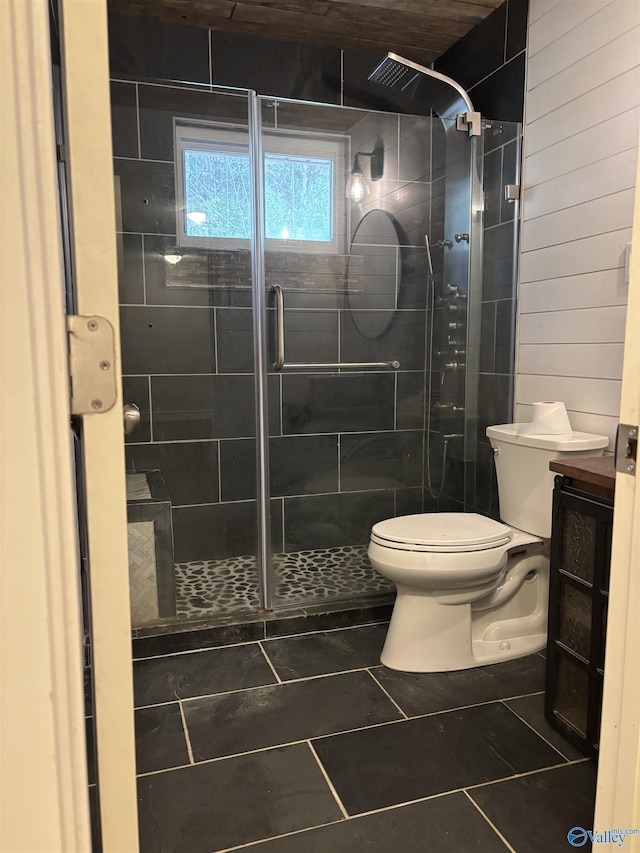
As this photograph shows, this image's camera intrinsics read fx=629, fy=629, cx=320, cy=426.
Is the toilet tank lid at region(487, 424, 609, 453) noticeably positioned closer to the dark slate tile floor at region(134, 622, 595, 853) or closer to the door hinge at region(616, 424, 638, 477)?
the dark slate tile floor at region(134, 622, 595, 853)

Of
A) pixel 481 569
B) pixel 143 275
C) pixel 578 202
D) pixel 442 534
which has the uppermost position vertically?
pixel 578 202

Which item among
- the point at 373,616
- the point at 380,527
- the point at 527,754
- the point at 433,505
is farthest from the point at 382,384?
the point at 527,754

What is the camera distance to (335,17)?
8.53 ft

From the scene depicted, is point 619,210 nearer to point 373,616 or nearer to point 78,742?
point 373,616

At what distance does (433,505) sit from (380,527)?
31.4 inches

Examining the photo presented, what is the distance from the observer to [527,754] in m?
1.69

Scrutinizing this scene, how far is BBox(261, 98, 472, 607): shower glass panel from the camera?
2.51m

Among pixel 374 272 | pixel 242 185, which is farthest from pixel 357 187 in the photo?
pixel 242 185

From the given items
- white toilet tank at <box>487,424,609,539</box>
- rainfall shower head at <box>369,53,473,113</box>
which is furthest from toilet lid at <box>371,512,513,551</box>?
rainfall shower head at <box>369,53,473,113</box>

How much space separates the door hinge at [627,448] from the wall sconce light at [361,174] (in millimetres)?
1983

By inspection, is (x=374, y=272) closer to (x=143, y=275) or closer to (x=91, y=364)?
(x=143, y=275)

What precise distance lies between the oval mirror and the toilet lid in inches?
36.5

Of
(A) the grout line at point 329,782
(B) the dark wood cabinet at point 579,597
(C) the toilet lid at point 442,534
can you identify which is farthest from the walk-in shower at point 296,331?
(B) the dark wood cabinet at point 579,597

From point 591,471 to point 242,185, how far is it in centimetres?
165
